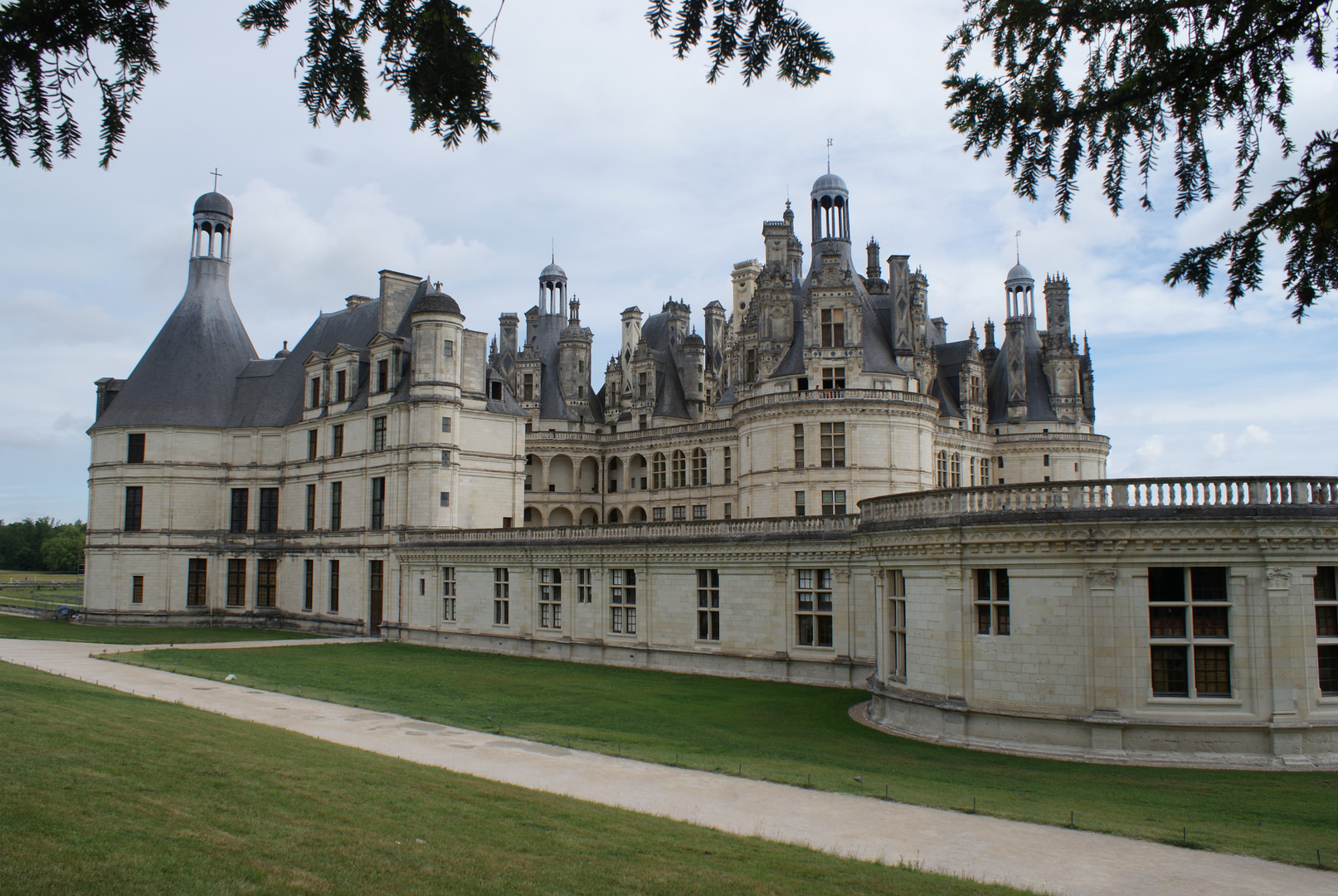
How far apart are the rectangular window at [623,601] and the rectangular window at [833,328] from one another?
16529 millimetres

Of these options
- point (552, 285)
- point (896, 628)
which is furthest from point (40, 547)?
point (896, 628)

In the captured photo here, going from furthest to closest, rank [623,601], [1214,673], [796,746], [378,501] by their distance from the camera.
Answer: [378,501]
[623,601]
[796,746]
[1214,673]

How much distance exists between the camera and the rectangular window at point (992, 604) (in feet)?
61.7

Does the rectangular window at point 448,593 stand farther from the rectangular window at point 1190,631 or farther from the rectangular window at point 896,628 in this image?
the rectangular window at point 1190,631

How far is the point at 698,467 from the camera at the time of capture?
6069 cm

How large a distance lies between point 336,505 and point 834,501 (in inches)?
947

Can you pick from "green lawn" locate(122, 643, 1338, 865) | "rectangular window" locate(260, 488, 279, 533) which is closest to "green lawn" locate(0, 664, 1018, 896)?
"green lawn" locate(122, 643, 1338, 865)

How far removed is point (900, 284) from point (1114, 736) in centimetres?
3085

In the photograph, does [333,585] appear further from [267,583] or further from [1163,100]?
[1163,100]

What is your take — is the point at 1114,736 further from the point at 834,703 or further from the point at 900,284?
the point at 900,284

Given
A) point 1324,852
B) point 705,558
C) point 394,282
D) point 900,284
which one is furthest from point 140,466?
point 1324,852

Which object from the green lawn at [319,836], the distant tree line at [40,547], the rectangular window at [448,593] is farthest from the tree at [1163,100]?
the distant tree line at [40,547]

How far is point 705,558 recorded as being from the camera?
30078 millimetres

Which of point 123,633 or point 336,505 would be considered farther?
point 336,505
